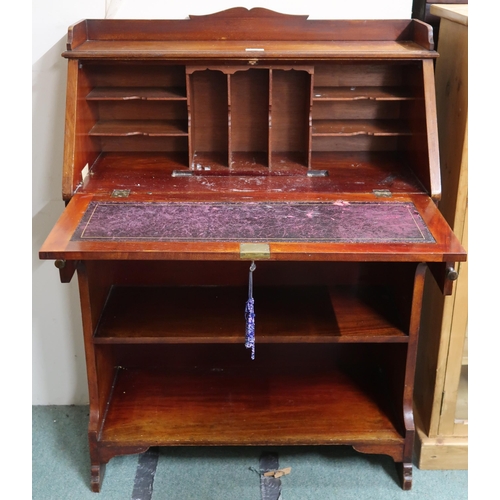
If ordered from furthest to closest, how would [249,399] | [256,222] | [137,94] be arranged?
[249,399], [137,94], [256,222]

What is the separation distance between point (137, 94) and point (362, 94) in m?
0.78

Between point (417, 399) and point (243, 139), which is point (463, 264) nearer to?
point (417, 399)

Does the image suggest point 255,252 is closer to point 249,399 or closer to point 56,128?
point 249,399

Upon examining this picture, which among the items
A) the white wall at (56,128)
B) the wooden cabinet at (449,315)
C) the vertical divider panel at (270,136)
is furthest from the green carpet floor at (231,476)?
the vertical divider panel at (270,136)

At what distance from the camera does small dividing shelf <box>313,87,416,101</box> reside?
2.15m

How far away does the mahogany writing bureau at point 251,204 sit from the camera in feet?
6.53

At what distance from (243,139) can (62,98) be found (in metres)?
0.68

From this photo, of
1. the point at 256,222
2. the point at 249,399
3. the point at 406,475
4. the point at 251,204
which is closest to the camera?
the point at 256,222

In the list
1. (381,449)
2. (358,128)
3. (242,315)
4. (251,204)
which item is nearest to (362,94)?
(358,128)

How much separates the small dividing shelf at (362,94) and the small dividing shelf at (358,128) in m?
0.11

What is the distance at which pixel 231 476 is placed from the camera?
2377 mm

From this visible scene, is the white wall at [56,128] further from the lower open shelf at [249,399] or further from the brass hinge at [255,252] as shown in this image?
the brass hinge at [255,252]

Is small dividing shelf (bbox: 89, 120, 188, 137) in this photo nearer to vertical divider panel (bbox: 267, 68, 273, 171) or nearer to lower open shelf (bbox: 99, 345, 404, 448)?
vertical divider panel (bbox: 267, 68, 273, 171)

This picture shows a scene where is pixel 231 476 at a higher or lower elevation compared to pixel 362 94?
lower
